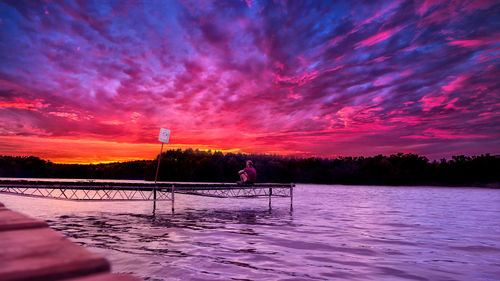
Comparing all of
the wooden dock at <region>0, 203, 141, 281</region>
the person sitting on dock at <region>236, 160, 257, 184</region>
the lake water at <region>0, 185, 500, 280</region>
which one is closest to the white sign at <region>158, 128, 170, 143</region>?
the lake water at <region>0, 185, 500, 280</region>

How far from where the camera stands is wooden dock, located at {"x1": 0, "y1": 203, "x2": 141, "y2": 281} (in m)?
0.99

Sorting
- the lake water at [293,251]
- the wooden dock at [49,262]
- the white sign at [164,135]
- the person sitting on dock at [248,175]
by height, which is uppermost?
the white sign at [164,135]

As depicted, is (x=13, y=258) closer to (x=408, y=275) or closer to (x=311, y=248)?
(x=408, y=275)

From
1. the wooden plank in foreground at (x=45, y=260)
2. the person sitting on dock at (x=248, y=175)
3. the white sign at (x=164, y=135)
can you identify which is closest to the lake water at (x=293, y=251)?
the white sign at (x=164, y=135)

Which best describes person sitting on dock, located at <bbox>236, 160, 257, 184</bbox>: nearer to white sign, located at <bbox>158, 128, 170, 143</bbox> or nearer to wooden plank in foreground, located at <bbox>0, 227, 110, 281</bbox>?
white sign, located at <bbox>158, 128, 170, 143</bbox>

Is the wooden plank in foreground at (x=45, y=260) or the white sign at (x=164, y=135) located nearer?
the wooden plank in foreground at (x=45, y=260)

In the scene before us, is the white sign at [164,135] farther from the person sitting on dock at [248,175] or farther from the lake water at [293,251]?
the person sitting on dock at [248,175]

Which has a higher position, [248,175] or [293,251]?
[248,175]

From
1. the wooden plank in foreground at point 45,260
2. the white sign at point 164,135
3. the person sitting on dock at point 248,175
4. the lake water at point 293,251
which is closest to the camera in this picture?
the wooden plank in foreground at point 45,260

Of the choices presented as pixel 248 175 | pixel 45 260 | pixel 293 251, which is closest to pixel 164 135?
pixel 248 175

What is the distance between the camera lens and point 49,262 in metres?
1.06

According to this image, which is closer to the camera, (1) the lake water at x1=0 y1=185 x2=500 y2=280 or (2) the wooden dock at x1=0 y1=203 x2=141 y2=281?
(2) the wooden dock at x1=0 y1=203 x2=141 y2=281

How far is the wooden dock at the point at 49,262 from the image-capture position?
0.99m

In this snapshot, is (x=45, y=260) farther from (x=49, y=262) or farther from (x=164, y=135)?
(x=164, y=135)
